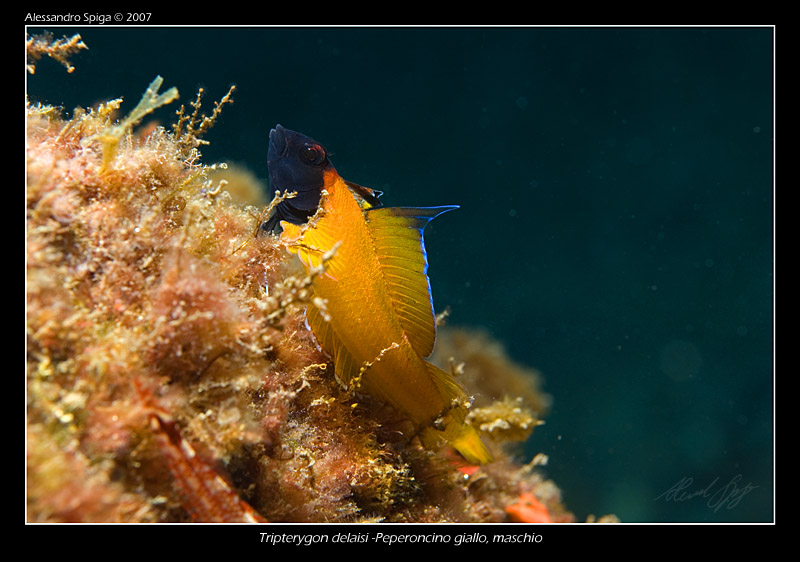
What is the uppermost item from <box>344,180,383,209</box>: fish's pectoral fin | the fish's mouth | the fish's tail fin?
the fish's mouth

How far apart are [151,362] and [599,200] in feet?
74.3

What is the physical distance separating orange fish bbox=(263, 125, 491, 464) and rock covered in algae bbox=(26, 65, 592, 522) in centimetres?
30

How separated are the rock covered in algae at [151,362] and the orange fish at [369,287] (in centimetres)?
30

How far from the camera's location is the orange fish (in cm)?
247

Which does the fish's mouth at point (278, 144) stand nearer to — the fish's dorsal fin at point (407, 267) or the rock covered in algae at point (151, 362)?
the rock covered in algae at point (151, 362)

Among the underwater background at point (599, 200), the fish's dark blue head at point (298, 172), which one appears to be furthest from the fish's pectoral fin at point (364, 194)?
the underwater background at point (599, 200)

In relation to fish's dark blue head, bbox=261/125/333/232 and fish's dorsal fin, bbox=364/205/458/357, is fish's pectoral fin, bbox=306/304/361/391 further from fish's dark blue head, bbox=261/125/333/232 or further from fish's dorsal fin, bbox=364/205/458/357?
fish's dark blue head, bbox=261/125/333/232

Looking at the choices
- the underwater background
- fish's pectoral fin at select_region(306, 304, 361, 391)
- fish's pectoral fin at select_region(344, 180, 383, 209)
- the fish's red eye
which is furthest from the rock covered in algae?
the underwater background

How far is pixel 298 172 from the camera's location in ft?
8.82

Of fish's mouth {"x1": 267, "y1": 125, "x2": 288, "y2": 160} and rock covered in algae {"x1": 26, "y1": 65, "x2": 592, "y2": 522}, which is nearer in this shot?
rock covered in algae {"x1": 26, "y1": 65, "x2": 592, "y2": 522}

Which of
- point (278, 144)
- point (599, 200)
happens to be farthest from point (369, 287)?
point (599, 200)

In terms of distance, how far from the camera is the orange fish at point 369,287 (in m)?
2.47

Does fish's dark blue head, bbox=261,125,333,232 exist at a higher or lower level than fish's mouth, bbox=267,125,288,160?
lower
